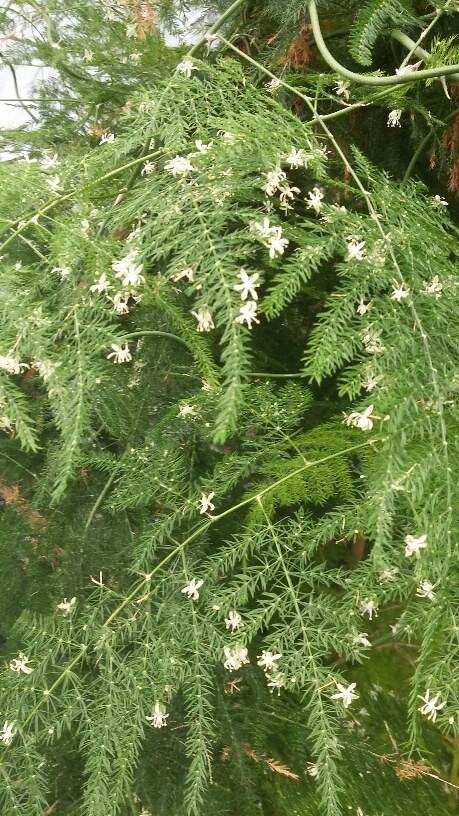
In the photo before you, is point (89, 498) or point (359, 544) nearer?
point (89, 498)

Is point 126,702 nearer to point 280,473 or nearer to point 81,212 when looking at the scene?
point 280,473

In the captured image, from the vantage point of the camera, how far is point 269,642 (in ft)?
1.99

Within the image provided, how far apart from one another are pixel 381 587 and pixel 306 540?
93mm

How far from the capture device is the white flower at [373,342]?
47cm

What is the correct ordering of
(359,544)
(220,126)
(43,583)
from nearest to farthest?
(220,126), (43,583), (359,544)

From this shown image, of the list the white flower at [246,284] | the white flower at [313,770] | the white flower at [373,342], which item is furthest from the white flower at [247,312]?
the white flower at [313,770]

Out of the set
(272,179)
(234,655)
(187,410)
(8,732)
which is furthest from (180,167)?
(8,732)

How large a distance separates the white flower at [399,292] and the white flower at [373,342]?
0.03 meters

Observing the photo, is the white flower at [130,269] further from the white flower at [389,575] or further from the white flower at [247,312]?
the white flower at [389,575]

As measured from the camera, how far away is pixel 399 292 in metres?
0.48

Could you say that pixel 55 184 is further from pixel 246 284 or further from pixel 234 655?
pixel 234 655

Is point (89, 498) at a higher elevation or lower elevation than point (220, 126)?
lower

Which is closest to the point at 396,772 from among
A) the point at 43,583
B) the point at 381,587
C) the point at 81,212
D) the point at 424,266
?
the point at 381,587

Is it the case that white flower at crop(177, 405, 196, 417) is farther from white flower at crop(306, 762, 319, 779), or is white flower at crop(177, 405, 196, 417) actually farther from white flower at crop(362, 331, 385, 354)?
white flower at crop(306, 762, 319, 779)
